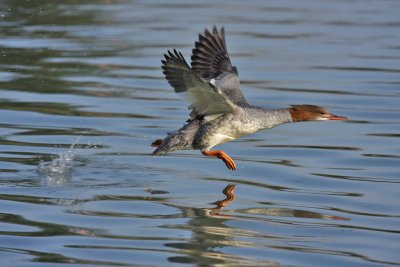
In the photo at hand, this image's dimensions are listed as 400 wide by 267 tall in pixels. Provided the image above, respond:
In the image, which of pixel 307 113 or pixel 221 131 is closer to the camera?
pixel 221 131

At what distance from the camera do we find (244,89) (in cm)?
1412

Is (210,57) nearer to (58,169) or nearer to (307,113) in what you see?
(307,113)

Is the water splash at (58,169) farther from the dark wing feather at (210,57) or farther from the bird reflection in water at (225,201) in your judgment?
the dark wing feather at (210,57)

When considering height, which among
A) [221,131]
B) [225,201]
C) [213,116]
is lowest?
[225,201]

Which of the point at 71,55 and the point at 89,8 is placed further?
the point at 89,8

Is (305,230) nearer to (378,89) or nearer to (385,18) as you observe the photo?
(378,89)

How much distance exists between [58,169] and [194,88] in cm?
188

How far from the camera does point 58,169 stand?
32.7 feet

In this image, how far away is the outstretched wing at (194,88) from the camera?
858cm

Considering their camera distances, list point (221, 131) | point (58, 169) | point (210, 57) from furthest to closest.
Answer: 1. point (210, 57)
2. point (58, 169)
3. point (221, 131)

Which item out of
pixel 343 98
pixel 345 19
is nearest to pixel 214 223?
pixel 343 98

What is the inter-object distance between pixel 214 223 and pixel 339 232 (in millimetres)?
1058

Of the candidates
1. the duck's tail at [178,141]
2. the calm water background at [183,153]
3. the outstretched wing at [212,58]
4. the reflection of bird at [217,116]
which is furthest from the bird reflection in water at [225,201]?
the outstretched wing at [212,58]

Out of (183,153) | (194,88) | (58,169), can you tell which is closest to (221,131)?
(194,88)
